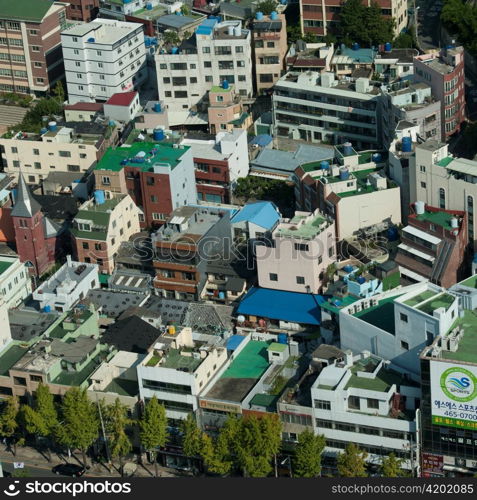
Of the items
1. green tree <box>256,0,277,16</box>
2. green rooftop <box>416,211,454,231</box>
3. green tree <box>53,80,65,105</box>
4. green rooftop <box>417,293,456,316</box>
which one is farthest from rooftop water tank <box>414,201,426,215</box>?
green tree <box>53,80,65,105</box>

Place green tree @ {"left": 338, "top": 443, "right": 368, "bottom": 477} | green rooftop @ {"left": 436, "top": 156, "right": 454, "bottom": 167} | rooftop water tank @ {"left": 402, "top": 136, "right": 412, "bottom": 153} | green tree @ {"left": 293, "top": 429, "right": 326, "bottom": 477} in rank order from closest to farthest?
1. green tree @ {"left": 338, "top": 443, "right": 368, "bottom": 477}
2. green tree @ {"left": 293, "top": 429, "right": 326, "bottom": 477}
3. green rooftop @ {"left": 436, "top": 156, "right": 454, "bottom": 167}
4. rooftop water tank @ {"left": 402, "top": 136, "right": 412, "bottom": 153}

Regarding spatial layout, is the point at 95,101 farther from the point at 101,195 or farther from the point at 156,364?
the point at 156,364

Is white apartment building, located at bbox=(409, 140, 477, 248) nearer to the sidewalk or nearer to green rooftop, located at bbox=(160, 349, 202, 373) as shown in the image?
green rooftop, located at bbox=(160, 349, 202, 373)

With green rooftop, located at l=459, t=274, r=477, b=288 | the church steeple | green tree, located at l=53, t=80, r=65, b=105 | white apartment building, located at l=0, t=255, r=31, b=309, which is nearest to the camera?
green rooftop, located at l=459, t=274, r=477, b=288

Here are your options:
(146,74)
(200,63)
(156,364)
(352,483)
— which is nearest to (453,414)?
(352,483)

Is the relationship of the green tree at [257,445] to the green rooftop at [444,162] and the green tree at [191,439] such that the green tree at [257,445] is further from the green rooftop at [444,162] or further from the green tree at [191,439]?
the green rooftop at [444,162]

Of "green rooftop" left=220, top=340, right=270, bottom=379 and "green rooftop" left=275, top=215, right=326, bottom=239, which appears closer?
"green rooftop" left=220, top=340, right=270, bottom=379

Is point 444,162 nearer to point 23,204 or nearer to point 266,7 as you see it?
point 23,204
